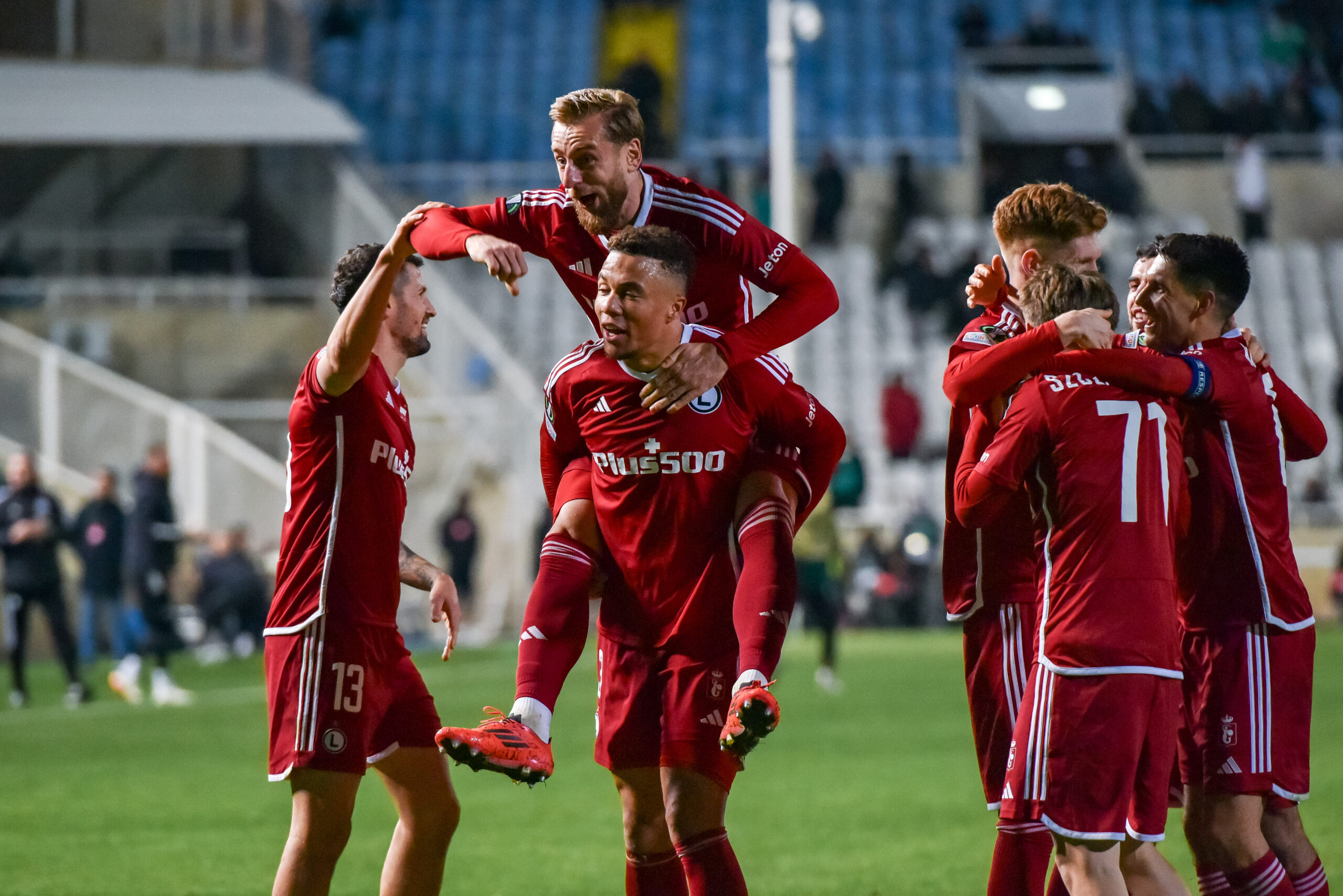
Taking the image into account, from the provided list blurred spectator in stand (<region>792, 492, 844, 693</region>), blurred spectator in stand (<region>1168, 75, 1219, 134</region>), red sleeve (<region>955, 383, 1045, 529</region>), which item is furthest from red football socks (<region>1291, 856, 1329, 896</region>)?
blurred spectator in stand (<region>1168, 75, 1219, 134</region>)

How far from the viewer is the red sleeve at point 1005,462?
4.78 metres

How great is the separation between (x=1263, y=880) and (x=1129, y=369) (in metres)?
1.57

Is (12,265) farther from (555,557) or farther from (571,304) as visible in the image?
(555,557)

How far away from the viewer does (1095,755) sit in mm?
4609

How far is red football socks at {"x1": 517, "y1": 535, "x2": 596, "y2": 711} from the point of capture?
200 inches

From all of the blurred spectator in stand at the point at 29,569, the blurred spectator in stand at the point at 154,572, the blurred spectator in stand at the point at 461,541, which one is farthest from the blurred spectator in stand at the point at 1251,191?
the blurred spectator in stand at the point at 29,569

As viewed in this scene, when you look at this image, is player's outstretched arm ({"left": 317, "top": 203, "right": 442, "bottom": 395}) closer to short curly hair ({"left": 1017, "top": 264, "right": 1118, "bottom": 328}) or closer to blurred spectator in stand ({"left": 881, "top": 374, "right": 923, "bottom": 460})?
short curly hair ({"left": 1017, "top": 264, "right": 1118, "bottom": 328})

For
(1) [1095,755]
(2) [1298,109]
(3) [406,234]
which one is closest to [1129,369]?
(1) [1095,755]

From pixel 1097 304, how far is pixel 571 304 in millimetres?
24885

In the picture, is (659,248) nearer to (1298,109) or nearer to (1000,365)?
(1000,365)

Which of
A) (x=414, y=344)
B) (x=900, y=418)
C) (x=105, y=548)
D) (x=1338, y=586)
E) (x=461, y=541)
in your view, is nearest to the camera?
(x=414, y=344)

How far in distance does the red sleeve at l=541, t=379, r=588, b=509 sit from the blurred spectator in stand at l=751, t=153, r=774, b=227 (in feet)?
63.8

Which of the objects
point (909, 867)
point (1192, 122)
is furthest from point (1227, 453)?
point (1192, 122)

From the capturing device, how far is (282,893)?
200 inches
